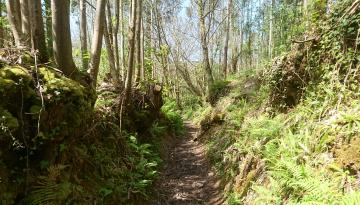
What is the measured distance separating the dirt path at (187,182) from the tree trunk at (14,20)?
4049mm

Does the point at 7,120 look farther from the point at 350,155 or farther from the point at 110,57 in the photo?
the point at 110,57

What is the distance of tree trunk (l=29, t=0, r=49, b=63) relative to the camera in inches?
212

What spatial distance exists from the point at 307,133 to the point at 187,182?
11.7 ft

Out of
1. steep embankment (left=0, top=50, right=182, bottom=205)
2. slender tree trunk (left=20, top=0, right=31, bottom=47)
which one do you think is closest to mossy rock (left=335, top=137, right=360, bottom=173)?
steep embankment (left=0, top=50, right=182, bottom=205)

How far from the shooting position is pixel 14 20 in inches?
224

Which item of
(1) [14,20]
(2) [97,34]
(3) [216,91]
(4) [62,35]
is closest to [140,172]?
(2) [97,34]

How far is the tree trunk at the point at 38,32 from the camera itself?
5.39m

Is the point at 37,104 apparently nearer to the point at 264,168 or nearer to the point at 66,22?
the point at 66,22

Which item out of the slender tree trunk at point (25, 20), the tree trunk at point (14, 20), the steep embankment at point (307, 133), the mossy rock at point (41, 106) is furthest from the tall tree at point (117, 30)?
the mossy rock at point (41, 106)

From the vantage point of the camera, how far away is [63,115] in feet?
15.3

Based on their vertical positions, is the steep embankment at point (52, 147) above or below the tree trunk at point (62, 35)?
below

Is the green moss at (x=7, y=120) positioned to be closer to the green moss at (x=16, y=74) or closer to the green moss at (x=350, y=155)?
the green moss at (x=16, y=74)

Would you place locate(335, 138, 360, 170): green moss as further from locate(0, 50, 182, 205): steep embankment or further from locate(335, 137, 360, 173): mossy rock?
locate(0, 50, 182, 205): steep embankment

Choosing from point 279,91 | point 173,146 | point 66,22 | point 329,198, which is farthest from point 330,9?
point 173,146
